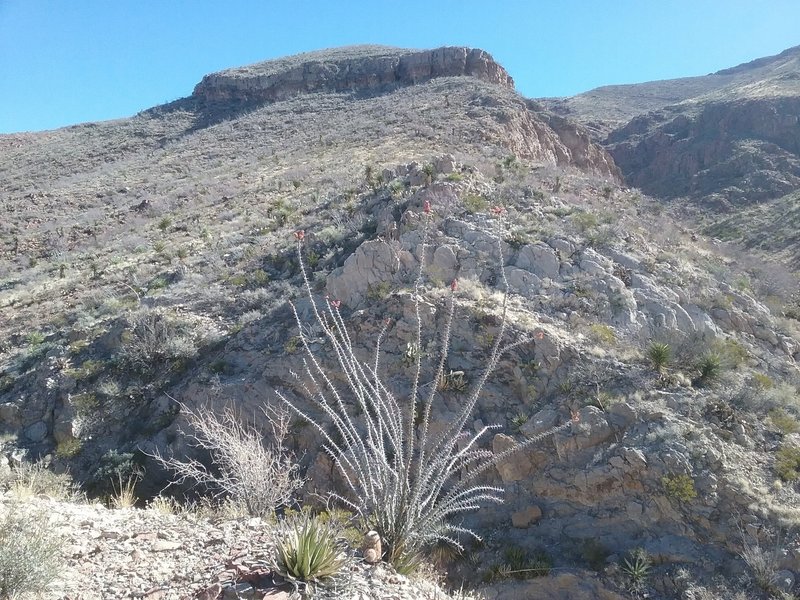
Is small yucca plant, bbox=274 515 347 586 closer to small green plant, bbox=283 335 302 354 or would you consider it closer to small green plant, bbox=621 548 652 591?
small green plant, bbox=621 548 652 591

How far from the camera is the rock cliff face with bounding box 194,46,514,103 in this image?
129 ft

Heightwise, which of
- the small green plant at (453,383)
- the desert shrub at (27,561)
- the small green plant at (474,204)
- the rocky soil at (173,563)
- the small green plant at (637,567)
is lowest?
the small green plant at (637,567)

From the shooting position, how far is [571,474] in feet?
22.8

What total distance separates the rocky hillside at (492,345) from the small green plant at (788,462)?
0.02 m

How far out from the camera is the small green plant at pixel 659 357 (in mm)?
8008

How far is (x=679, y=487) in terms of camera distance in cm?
641

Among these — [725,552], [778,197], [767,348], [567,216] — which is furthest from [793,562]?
[778,197]

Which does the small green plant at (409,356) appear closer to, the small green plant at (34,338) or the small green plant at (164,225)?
the small green plant at (34,338)

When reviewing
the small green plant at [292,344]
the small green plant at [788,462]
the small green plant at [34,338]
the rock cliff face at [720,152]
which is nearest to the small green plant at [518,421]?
the small green plant at [788,462]

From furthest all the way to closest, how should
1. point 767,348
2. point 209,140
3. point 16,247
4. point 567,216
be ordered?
point 209,140, point 16,247, point 567,216, point 767,348

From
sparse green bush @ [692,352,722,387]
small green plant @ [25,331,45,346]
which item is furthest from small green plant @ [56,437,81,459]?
sparse green bush @ [692,352,722,387]

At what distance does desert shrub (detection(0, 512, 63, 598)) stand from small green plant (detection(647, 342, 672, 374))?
738 centimetres

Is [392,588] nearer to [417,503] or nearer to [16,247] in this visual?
[417,503]

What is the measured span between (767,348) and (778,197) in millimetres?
21622
